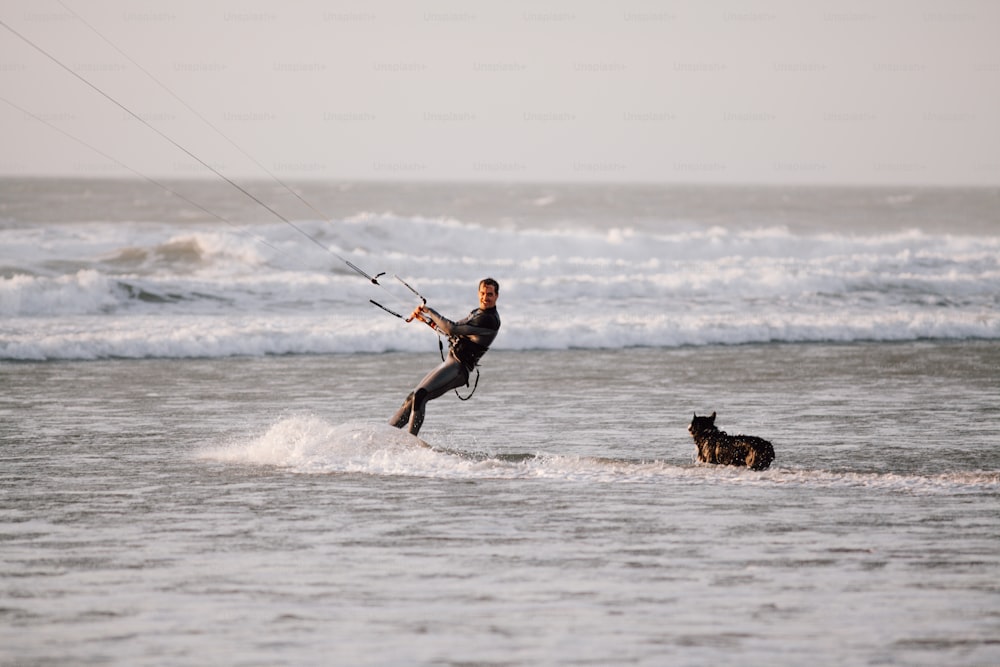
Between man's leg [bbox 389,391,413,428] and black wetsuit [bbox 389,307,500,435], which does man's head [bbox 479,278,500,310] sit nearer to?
black wetsuit [bbox 389,307,500,435]

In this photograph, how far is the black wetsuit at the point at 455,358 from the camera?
12.8 meters

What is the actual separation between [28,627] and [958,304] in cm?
2887

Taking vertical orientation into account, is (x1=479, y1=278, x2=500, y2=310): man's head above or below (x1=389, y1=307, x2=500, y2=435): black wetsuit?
above

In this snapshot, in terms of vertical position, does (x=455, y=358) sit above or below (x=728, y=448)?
above

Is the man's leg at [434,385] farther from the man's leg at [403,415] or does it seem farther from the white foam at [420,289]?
the white foam at [420,289]

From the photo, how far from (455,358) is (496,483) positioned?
212 cm

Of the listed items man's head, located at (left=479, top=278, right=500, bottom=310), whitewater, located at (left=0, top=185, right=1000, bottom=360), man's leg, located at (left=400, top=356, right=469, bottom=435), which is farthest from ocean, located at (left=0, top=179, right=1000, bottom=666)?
man's head, located at (left=479, top=278, right=500, bottom=310)

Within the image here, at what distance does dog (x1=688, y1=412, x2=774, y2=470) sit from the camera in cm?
1178

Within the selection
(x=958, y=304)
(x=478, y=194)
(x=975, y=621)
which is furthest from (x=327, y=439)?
(x=478, y=194)

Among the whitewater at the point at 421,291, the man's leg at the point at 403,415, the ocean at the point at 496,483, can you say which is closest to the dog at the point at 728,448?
the ocean at the point at 496,483

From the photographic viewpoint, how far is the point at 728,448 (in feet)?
39.3

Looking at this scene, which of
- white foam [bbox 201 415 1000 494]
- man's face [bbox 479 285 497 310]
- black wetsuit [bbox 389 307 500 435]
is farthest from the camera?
black wetsuit [bbox 389 307 500 435]

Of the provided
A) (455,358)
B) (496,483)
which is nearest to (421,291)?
(455,358)

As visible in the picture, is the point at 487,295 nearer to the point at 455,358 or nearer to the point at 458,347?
the point at 458,347
